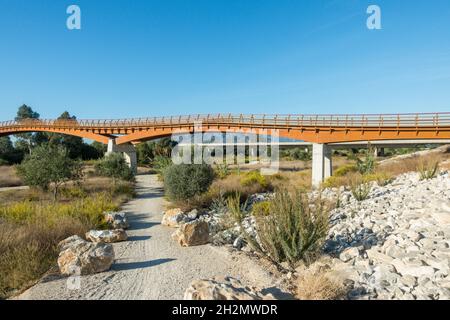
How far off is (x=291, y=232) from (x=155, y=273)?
9.49 ft

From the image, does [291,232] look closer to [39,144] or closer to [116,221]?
[116,221]

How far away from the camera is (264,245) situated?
19.5ft

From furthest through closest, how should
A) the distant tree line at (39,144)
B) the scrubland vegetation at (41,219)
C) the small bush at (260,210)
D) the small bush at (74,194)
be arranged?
1. the distant tree line at (39,144)
2. the small bush at (74,194)
3. the small bush at (260,210)
4. the scrubland vegetation at (41,219)

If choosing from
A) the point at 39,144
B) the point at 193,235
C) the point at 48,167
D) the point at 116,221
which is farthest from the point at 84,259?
the point at 39,144

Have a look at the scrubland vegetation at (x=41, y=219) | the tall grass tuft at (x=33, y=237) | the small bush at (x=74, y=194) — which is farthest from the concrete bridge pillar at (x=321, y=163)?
the tall grass tuft at (x=33, y=237)

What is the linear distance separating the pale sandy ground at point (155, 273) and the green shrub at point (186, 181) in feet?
14.8

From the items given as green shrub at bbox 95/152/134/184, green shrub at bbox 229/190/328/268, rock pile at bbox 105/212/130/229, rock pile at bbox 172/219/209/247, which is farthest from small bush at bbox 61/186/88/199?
green shrub at bbox 229/190/328/268

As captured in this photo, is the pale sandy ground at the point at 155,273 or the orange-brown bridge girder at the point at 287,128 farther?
the orange-brown bridge girder at the point at 287,128


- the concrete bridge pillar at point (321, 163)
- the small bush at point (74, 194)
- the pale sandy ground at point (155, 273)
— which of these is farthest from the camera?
the concrete bridge pillar at point (321, 163)

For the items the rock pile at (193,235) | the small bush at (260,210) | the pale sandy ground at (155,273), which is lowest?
the pale sandy ground at (155,273)

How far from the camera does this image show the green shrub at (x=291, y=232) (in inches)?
215

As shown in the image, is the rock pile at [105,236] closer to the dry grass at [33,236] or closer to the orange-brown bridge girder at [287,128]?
the dry grass at [33,236]
